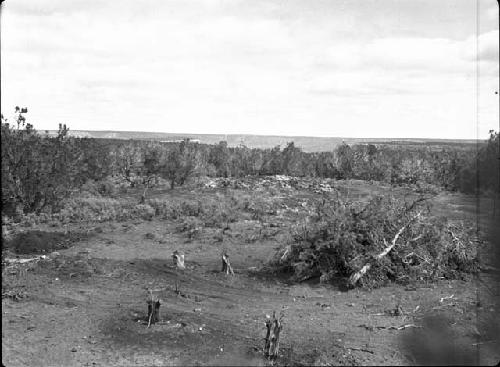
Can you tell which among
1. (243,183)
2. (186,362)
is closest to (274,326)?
(186,362)

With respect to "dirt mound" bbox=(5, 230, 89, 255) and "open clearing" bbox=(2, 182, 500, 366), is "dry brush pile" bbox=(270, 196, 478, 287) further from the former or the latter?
"dirt mound" bbox=(5, 230, 89, 255)

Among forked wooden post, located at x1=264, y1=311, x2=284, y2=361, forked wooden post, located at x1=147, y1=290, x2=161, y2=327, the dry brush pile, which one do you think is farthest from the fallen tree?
forked wooden post, located at x1=147, y1=290, x2=161, y2=327

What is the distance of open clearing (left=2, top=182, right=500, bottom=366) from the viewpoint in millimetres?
8047

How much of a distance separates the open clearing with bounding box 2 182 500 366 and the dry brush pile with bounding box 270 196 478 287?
1.48ft

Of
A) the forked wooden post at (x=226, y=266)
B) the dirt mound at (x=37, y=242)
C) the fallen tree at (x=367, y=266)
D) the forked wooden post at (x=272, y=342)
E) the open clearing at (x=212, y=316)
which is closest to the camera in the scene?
the forked wooden post at (x=272, y=342)

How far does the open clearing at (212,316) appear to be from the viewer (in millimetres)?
8047

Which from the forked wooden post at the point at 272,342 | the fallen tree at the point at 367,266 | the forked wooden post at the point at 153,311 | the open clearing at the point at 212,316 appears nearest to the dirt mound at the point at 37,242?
the open clearing at the point at 212,316

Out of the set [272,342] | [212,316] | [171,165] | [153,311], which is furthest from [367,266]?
[171,165]

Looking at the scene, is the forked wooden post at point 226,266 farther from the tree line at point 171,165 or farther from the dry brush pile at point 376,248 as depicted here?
the tree line at point 171,165

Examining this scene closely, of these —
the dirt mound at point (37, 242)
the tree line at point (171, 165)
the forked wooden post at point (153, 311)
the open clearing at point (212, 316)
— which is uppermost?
the tree line at point (171, 165)

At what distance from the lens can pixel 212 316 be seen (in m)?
10.0

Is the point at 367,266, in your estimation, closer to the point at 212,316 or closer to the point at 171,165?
the point at 212,316

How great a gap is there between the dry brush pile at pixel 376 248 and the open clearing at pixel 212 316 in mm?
451

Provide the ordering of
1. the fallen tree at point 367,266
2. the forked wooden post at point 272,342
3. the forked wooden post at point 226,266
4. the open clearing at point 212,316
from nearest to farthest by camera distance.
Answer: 1. the forked wooden post at point 272,342
2. the open clearing at point 212,316
3. the fallen tree at point 367,266
4. the forked wooden post at point 226,266
